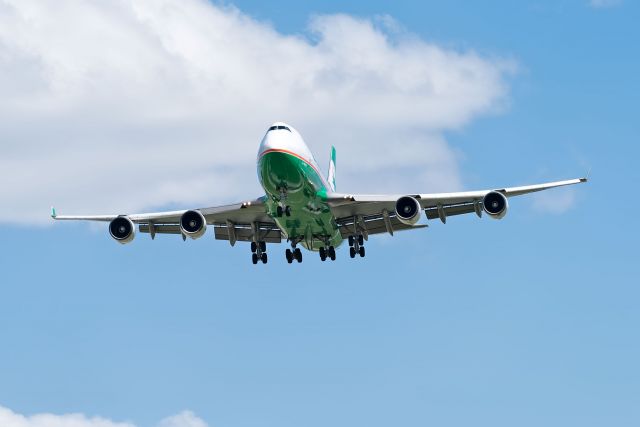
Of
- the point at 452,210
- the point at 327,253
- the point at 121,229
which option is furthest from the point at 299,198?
the point at 452,210

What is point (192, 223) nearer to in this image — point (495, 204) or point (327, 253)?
point (327, 253)

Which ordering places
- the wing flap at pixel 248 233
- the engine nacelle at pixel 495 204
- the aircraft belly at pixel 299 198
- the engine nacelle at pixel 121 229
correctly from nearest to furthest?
the aircraft belly at pixel 299 198 → the engine nacelle at pixel 495 204 → the engine nacelle at pixel 121 229 → the wing flap at pixel 248 233

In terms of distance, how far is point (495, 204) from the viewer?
58156mm

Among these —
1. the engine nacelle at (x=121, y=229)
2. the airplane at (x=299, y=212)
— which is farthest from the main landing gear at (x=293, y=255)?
the engine nacelle at (x=121, y=229)

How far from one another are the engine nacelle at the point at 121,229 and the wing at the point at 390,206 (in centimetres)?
1002

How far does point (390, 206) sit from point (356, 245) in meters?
4.00

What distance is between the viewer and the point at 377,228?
209 feet

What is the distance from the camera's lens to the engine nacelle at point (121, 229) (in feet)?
197

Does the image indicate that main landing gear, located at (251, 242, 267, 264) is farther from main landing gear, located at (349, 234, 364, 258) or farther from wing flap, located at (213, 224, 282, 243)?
main landing gear, located at (349, 234, 364, 258)

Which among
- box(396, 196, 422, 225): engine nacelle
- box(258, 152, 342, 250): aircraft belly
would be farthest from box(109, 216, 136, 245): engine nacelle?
box(396, 196, 422, 225): engine nacelle

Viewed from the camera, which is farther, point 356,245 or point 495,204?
point 356,245

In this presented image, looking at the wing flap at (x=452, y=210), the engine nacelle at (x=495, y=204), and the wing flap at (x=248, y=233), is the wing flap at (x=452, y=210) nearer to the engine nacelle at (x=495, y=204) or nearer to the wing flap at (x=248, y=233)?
the engine nacelle at (x=495, y=204)

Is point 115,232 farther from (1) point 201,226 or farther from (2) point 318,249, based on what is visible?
(2) point 318,249

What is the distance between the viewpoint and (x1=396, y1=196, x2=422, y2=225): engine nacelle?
58.3 metres
